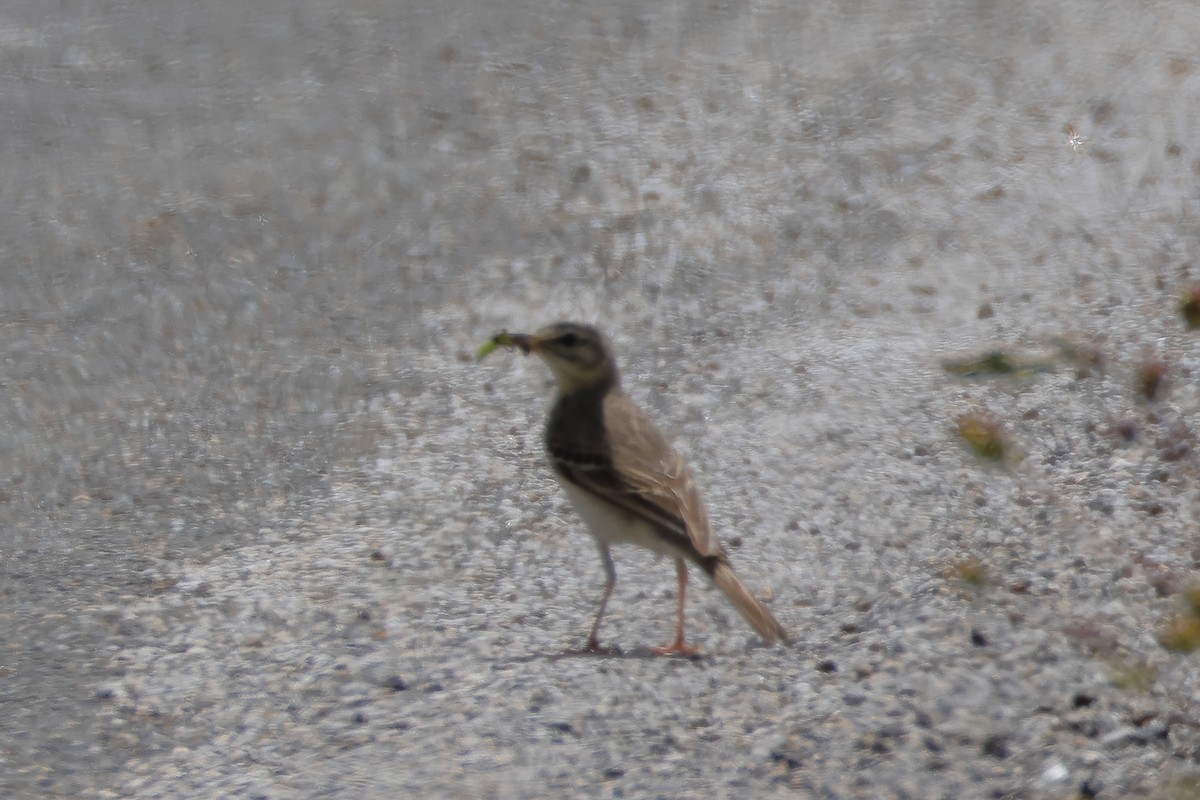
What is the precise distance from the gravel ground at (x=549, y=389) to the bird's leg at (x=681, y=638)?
110 mm

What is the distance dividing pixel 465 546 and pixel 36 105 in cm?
654

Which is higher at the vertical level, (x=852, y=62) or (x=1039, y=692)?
(x=852, y=62)

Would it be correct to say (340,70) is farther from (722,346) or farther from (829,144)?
(722,346)

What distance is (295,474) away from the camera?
7.75 meters

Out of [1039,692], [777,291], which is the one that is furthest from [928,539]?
[777,291]

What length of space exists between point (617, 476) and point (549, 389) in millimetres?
2744

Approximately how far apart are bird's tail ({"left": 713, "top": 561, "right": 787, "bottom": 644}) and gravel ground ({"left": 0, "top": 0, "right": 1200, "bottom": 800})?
151mm

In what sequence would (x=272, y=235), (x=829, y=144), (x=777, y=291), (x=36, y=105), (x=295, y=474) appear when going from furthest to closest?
(x=36, y=105) → (x=829, y=144) → (x=272, y=235) → (x=777, y=291) → (x=295, y=474)

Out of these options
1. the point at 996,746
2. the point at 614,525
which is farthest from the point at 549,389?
the point at 996,746

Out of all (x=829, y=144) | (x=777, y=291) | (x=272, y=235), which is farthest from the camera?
(x=829, y=144)

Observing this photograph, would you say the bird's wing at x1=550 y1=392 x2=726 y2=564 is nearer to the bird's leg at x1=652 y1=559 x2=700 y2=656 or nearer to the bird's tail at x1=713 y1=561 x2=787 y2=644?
the bird's tail at x1=713 y1=561 x2=787 y2=644

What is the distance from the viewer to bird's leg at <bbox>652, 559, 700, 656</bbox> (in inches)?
231

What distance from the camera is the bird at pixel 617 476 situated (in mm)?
5668

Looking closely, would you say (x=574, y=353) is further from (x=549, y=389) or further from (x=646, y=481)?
(x=549, y=389)
